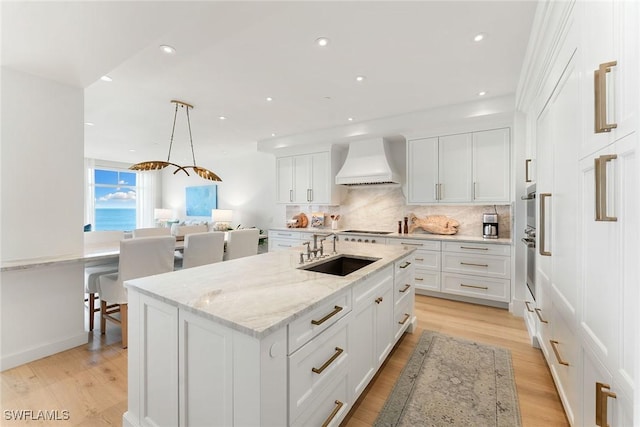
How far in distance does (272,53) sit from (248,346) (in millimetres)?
2305

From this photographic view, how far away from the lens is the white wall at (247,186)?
Result: 636 centimetres

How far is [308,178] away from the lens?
16.6 ft

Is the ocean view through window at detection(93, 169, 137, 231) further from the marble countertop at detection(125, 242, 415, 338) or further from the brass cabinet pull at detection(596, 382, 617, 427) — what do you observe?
the brass cabinet pull at detection(596, 382, 617, 427)

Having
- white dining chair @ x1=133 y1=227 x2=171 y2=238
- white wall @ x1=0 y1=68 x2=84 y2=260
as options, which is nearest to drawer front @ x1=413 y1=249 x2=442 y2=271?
white dining chair @ x1=133 y1=227 x2=171 y2=238

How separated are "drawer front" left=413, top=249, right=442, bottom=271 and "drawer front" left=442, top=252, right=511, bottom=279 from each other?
8 cm

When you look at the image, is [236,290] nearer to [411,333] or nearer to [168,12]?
[168,12]

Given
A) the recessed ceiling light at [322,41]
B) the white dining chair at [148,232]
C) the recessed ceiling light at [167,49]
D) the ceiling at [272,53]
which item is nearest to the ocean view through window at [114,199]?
the ceiling at [272,53]

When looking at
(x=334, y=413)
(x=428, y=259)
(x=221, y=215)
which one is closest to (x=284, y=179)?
(x=221, y=215)

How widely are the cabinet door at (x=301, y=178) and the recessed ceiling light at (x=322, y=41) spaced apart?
2.90 metres

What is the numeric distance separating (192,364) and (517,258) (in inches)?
142

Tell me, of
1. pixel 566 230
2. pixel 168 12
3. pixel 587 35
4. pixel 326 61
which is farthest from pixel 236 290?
pixel 326 61

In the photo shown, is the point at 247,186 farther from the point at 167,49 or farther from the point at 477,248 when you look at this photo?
the point at 477,248

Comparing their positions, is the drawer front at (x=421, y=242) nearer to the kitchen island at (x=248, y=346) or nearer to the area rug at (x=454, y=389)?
the area rug at (x=454, y=389)

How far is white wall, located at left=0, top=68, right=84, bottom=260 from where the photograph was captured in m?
2.14
